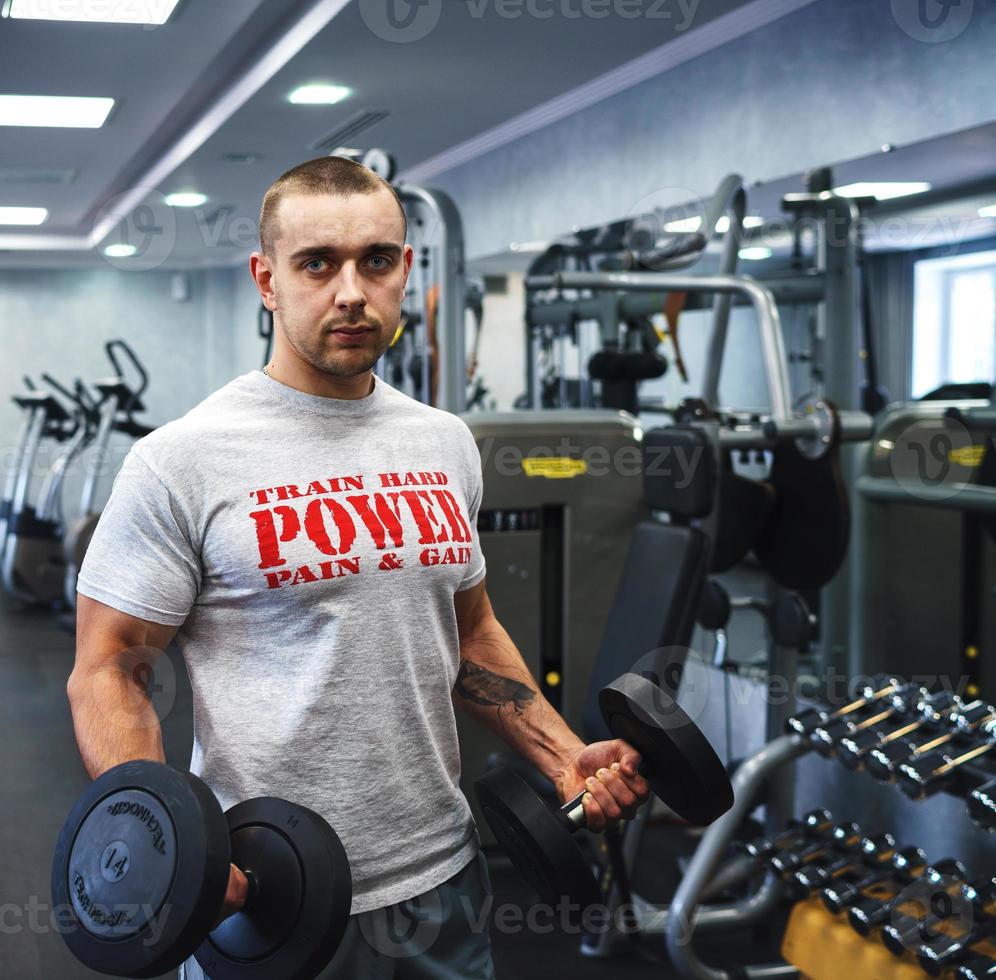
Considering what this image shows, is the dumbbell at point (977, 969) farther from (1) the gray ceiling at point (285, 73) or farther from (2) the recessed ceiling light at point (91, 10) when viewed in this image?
(2) the recessed ceiling light at point (91, 10)

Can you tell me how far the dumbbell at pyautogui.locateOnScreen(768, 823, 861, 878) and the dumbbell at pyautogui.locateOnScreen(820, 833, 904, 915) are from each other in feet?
→ 0.13

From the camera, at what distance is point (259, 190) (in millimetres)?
6879

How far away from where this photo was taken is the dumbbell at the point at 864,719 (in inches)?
91.8

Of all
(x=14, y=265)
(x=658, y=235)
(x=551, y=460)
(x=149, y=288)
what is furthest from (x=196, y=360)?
(x=551, y=460)

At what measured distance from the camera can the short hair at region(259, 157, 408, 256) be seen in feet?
4.06

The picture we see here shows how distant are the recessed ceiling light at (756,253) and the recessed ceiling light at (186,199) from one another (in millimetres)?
4069

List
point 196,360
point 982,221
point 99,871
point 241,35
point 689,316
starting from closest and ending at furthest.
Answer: point 99,871 < point 982,221 < point 241,35 < point 689,316 < point 196,360

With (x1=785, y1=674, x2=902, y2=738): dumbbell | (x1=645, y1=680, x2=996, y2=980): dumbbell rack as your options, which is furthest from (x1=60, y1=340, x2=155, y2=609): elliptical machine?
(x1=785, y1=674, x2=902, y2=738): dumbbell

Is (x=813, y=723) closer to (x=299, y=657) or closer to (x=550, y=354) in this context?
(x=299, y=657)

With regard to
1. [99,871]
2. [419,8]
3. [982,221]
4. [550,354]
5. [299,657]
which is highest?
[419,8]

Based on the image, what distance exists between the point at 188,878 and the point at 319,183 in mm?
699

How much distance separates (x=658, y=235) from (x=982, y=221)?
1.46 metres

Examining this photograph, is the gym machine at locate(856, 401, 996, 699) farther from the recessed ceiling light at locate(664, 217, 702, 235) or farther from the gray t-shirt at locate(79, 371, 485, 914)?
the gray t-shirt at locate(79, 371, 485, 914)

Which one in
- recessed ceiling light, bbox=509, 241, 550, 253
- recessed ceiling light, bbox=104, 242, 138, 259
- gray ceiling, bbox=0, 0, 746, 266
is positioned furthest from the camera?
recessed ceiling light, bbox=104, 242, 138, 259
